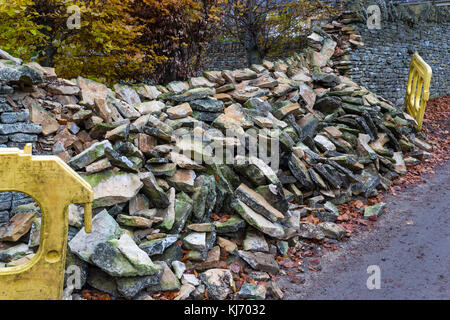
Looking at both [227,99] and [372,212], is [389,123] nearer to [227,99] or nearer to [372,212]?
[372,212]

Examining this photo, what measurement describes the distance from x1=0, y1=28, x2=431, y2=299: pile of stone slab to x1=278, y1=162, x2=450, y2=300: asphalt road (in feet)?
1.08

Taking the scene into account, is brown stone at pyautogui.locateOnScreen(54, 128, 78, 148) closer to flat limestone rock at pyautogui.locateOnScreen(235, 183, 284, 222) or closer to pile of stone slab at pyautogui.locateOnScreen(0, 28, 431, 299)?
pile of stone slab at pyautogui.locateOnScreen(0, 28, 431, 299)

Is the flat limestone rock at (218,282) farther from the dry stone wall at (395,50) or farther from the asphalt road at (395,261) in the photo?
the dry stone wall at (395,50)

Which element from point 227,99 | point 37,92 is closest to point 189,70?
point 227,99

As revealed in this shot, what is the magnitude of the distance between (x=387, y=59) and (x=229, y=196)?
8.60 metres

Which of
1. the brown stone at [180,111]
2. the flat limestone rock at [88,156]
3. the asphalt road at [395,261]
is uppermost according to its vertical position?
the brown stone at [180,111]

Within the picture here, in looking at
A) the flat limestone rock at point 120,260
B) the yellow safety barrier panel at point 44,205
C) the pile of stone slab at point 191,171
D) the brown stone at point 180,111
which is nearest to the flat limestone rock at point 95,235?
the pile of stone slab at point 191,171

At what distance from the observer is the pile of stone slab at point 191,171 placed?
385cm

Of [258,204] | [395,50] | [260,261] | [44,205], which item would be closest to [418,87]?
[395,50]

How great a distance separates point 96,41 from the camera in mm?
6000

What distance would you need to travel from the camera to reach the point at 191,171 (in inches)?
193

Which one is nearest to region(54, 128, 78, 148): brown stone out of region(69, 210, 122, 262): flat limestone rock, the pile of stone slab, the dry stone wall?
the pile of stone slab

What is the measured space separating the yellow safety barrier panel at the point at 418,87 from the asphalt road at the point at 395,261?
416cm

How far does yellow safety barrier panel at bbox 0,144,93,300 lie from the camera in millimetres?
2777
